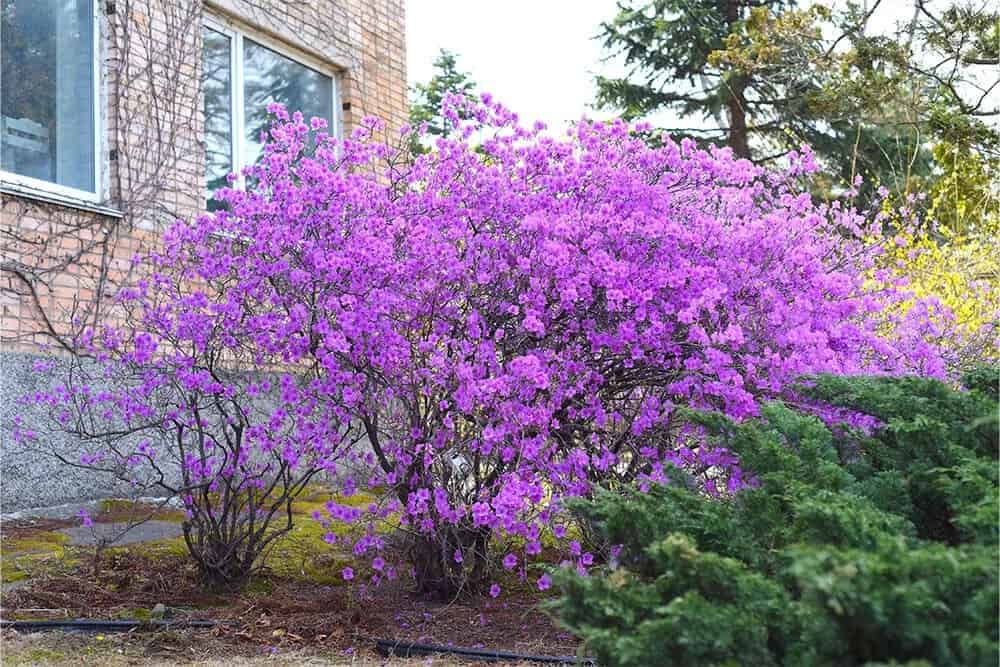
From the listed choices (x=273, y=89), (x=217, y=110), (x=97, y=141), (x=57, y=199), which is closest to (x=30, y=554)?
(x=57, y=199)

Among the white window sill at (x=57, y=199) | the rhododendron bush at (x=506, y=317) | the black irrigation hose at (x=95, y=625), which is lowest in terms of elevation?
the black irrigation hose at (x=95, y=625)

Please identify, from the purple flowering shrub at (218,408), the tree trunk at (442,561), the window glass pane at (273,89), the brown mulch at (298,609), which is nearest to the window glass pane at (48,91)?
the window glass pane at (273,89)

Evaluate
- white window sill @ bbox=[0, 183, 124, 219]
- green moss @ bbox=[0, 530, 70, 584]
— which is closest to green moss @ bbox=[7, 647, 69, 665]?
green moss @ bbox=[0, 530, 70, 584]

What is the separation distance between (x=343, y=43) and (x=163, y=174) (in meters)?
2.80

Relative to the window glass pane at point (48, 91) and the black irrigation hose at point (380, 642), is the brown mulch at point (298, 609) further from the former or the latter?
the window glass pane at point (48, 91)

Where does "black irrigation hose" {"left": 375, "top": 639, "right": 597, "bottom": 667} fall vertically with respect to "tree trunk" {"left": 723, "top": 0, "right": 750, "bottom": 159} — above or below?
below

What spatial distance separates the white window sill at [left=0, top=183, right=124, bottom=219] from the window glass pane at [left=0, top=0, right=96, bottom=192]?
20cm

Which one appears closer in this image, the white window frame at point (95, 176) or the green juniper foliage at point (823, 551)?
the green juniper foliage at point (823, 551)

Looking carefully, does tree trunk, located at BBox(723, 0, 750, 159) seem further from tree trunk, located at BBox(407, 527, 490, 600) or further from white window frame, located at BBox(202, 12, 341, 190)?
tree trunk, located at BBox(407, 527, 490, 600)

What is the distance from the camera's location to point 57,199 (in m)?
6.32

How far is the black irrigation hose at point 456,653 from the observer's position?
365cm

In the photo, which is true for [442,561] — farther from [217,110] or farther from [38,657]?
[217,110]

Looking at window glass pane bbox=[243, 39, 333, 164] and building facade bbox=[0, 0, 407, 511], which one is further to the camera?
window glass pane bbox=[243, 39, 333, 164]

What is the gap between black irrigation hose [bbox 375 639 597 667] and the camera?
3654mm
